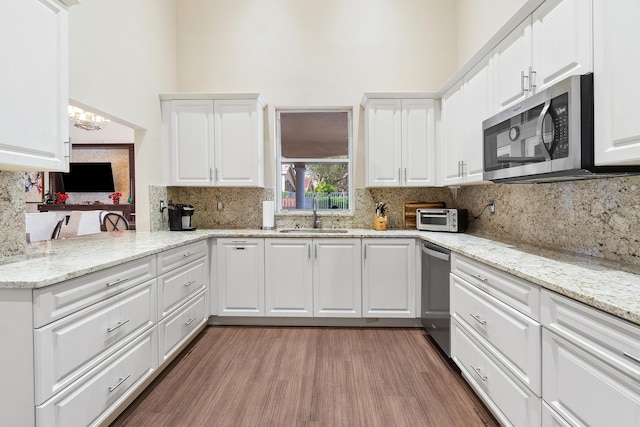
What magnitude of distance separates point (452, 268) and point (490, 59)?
1.52m

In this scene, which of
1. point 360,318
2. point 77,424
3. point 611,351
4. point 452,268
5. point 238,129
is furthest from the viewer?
point 238,129

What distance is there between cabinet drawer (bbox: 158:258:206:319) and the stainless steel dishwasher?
2.01 m

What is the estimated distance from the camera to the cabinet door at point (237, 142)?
3.45 m

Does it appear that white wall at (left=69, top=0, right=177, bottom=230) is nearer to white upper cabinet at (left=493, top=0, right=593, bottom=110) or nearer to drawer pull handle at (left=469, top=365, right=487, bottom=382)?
white upper cabinet at (left=493, top=0, right=593, bottom=110)

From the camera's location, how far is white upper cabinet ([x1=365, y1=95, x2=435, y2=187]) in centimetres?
341

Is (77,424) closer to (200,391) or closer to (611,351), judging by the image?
(200,391)

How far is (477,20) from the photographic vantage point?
330 centimetres

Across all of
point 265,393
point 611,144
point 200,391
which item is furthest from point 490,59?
point 200,391

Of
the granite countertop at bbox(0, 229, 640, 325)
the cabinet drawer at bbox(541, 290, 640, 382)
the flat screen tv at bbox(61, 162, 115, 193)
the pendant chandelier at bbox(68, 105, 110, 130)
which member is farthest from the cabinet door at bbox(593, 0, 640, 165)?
the flat screen tv at bbox(61, 162, 115, 193)

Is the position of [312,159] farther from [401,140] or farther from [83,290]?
[83,290]

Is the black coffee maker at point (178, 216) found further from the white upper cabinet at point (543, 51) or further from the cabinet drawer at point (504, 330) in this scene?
the white upper cabinet at point (543, 51)

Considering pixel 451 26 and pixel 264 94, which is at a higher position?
pixel 451 26

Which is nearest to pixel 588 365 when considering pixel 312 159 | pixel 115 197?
pixel 312 159

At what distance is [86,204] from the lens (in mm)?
7598
